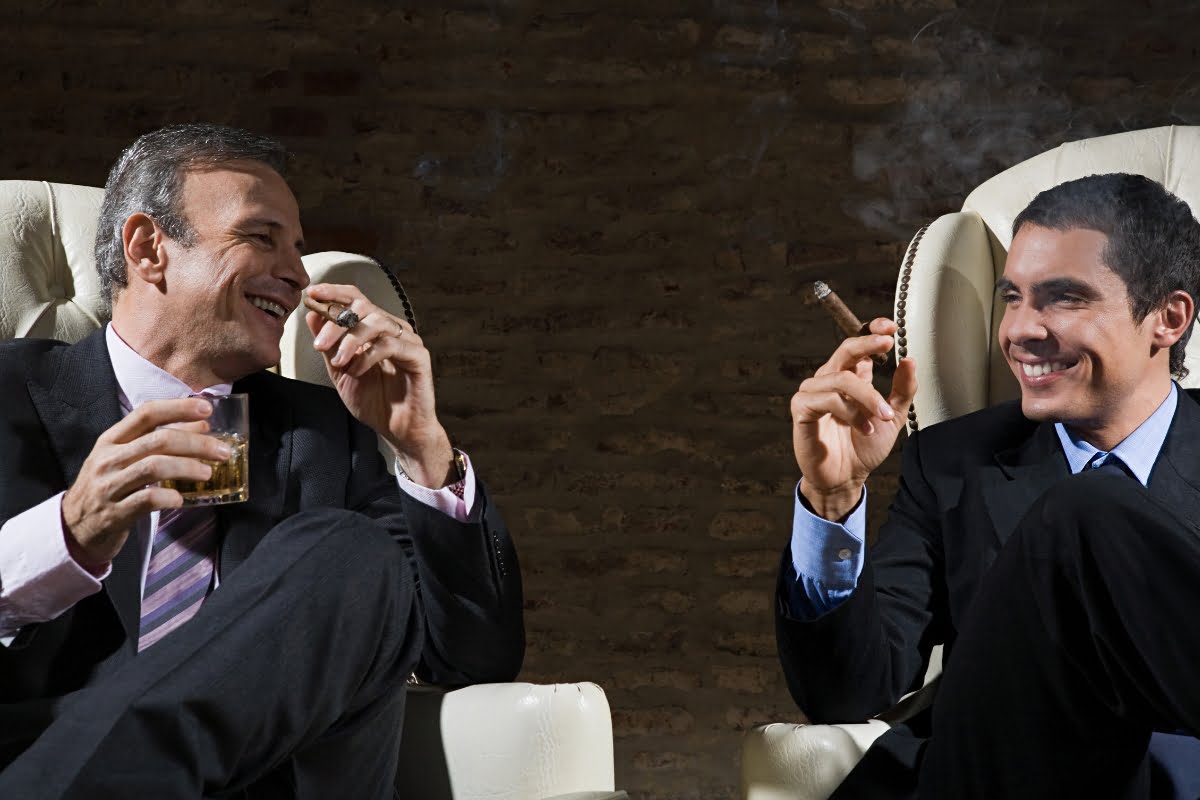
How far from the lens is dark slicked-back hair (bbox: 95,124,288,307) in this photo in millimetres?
1813

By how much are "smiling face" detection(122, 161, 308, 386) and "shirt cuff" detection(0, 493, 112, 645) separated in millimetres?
393

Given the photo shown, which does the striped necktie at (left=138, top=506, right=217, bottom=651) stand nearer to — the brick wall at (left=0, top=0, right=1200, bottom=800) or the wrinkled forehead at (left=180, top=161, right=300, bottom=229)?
the wrinkled forehead at (left=180, top=161, right=300, bottom=229)

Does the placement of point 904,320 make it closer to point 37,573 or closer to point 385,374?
point 385,374

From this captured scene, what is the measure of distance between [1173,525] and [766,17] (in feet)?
6.26

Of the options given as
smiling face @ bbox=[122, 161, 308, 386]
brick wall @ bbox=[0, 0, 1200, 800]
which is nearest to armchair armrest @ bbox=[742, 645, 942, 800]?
smiling face @ bbox=[122, 161, 308, 386]

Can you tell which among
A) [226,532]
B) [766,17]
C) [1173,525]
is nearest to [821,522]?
[1173,525]

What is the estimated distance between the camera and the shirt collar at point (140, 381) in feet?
5.66

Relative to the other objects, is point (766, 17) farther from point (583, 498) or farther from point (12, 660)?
point (12, 660)

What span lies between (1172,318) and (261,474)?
1214 millimetres

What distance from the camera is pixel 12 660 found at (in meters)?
1.48

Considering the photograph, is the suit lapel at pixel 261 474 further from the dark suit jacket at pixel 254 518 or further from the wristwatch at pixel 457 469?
the wristwatch at pixel 457 469

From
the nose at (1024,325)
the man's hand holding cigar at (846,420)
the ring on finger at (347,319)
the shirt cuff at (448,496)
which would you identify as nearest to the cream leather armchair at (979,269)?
the nose at (1024,325)

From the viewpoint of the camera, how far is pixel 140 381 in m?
1.73

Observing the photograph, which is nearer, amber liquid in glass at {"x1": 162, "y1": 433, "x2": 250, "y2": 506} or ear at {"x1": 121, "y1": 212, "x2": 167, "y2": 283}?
amber liquid in glass at {"x1": 162, "y1": 433, "x2": 250, "y2": 506}
